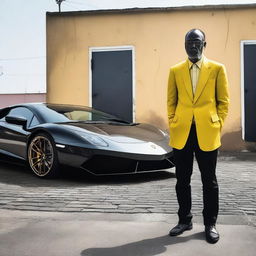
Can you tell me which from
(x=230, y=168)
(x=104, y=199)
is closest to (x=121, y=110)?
(x=230, y=168)

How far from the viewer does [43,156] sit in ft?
19.1

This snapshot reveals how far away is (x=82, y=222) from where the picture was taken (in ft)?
11.5

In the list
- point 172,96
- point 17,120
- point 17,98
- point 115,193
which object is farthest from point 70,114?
point 17,98

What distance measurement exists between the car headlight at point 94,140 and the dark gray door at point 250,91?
5.40 m

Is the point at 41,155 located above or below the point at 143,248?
above

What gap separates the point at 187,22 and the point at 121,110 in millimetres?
2596

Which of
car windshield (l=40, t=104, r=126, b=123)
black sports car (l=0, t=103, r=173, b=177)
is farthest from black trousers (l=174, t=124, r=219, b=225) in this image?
car windshield (l=40, t=104, r=126, b=123)

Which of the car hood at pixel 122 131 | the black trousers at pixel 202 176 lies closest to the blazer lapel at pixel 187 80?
the black trousers at pixel 202 176

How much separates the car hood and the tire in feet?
1.15

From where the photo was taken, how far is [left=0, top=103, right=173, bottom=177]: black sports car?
542 cm

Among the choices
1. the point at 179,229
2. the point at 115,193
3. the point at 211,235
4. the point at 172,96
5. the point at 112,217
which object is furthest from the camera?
the point at 115,193

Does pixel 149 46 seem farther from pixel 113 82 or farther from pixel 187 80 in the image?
pixel 187 80

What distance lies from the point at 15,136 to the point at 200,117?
386 centimetres

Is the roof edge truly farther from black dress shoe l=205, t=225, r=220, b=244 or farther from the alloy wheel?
black dress shoe l=205, t=225, r=220, b=244
